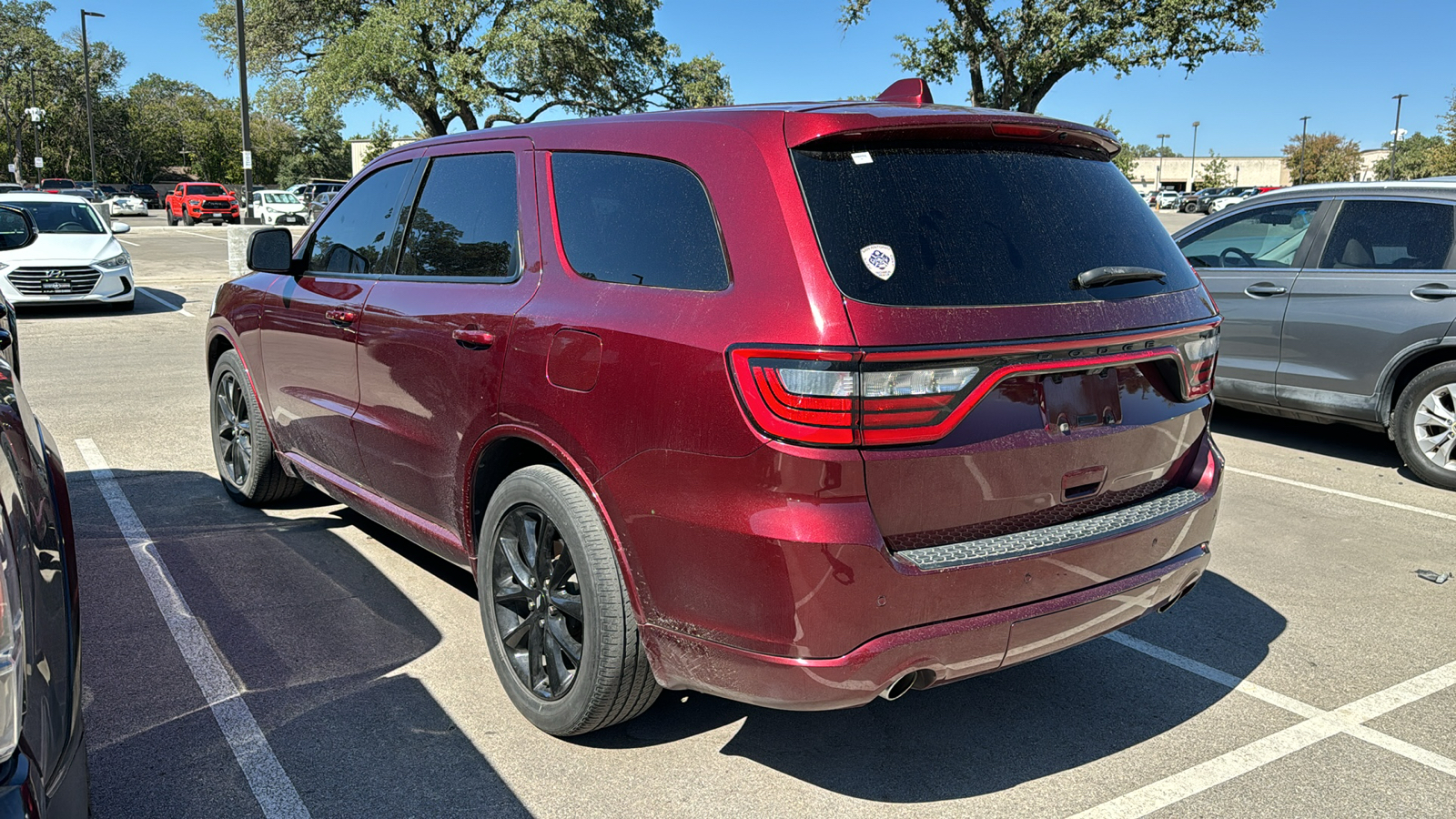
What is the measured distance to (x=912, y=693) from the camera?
366 cm

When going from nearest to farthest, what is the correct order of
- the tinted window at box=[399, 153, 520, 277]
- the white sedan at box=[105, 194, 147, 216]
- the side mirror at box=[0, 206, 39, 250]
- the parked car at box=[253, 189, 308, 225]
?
the tinted window at box=[399, 153, 520, 277]
the side mirror at box=[0, 206, 39, 250]
the parked car at box=[253, 189, 308, 225]
the white sedan at box=[105, 194, 147, 216]

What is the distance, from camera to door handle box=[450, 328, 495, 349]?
3.32 meters

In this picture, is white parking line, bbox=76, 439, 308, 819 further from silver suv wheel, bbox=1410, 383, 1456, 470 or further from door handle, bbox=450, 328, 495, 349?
silver suv wheel, bbox=1410, 383, 1456, 470

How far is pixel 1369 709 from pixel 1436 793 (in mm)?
553

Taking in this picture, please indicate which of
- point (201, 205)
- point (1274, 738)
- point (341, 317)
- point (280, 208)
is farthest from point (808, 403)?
point (201, 205)

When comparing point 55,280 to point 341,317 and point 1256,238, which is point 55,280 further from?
point 1256,238

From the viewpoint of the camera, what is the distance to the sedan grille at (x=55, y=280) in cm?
1322

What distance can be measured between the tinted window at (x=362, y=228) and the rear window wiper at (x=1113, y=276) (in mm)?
2605

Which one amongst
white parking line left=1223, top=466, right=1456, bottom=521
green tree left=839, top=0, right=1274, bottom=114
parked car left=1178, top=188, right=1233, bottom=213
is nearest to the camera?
white parking line left=1223, top=466, right=1456, bottom=521

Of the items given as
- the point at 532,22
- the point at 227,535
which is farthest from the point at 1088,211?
the point at 532,22

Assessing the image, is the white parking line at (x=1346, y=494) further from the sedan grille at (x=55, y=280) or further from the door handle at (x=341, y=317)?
the sedan grille at (x=55, y=280)

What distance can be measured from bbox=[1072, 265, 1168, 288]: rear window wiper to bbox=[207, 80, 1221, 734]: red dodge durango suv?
1 cm

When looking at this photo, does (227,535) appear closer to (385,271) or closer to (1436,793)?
(385,271)

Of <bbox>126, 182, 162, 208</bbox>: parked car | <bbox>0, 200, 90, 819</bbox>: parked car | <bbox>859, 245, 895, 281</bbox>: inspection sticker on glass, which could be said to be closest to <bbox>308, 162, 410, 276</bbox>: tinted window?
<bbox>0, 200, 90, 819</bbox>: parked car
